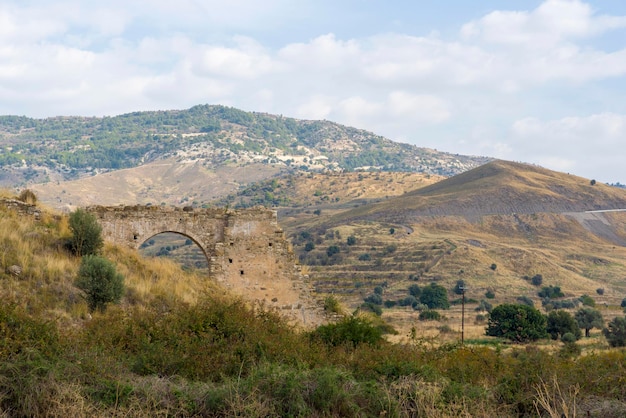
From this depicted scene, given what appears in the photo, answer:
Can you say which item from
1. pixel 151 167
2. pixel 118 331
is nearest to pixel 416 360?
pixel 118 331

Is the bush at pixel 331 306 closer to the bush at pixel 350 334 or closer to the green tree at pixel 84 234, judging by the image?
the bush at pixel 350 334

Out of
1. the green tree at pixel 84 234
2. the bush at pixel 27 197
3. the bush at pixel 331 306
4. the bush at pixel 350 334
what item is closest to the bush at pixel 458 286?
the bush at pixel 331 306

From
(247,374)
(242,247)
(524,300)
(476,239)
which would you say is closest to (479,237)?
(476,239)

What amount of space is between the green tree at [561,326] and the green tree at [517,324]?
0.91 metres

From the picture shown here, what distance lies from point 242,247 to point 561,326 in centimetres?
2453

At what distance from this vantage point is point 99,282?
44.5 ft

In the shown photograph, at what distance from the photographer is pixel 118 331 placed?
1021 cm

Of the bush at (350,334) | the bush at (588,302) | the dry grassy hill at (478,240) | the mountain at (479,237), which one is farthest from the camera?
the mountain at (479,237)

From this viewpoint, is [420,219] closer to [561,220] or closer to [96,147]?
[561,220]

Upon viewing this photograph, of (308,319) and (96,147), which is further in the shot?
(96,147)

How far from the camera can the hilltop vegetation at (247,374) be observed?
24.8ft

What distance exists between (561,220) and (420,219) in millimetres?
17683

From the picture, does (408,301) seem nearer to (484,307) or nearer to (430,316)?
(484,307)

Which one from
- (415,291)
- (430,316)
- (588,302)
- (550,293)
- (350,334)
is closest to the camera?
(350,334)
